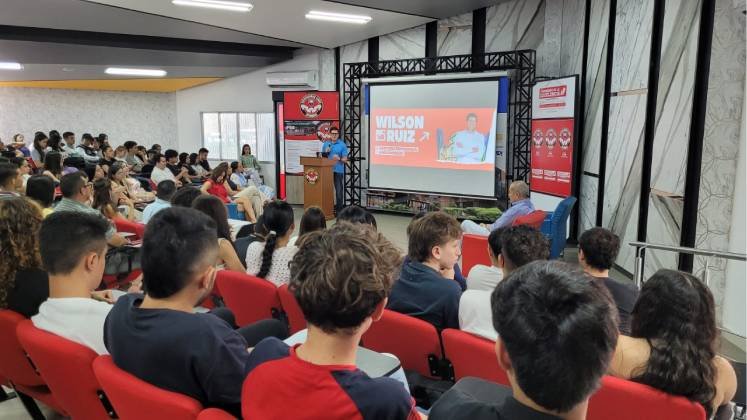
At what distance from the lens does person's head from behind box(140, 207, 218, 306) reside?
63.0 inches

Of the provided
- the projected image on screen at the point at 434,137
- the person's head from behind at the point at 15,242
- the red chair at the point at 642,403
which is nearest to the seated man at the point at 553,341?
the red chair at the point at 642,403

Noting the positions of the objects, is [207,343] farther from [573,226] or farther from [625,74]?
[573,226]

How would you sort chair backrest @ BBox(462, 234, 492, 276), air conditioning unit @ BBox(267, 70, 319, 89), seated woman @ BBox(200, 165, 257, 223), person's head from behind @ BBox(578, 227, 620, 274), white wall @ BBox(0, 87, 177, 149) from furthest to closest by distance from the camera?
white wall @ BBox(0, 87, 177, 149) < air conditioning unit @ BBox(267, 70, 319, 89) < seated woman @ BBox(200, 165, 257, 223) < chair backrest @ BBox(462, 234, 492, 276) < person's head from behind @ BBox(578, 227, 620, 274)

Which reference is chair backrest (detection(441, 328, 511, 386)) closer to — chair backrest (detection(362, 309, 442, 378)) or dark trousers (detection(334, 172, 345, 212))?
chair backrest (detection(362, 309, 442, 378))

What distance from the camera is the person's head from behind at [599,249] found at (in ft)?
9.29

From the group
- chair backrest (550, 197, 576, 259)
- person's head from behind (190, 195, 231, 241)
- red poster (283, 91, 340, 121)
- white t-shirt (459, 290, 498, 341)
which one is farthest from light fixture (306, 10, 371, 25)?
white t-shirt (459, 290, 498, 341)

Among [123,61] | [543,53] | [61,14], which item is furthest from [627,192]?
[123,61]

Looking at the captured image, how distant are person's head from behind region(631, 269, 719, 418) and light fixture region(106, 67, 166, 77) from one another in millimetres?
13035

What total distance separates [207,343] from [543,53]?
8.37 m

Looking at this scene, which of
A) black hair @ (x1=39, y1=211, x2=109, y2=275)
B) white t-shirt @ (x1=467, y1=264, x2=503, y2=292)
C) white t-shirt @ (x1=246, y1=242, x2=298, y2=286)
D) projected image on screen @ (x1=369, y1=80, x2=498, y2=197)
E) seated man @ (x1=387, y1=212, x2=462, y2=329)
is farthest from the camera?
projected image on screen @ (x1=369, y1=80, x2=498, y2=197)

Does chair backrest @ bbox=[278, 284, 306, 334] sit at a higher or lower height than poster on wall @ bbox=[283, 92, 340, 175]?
lower

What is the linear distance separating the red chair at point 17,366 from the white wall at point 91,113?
1403 cm

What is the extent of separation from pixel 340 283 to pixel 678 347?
3.83 feet

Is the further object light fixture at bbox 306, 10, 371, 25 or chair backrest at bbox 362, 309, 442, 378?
light fixture at bbox 306, 10, 371, 25
